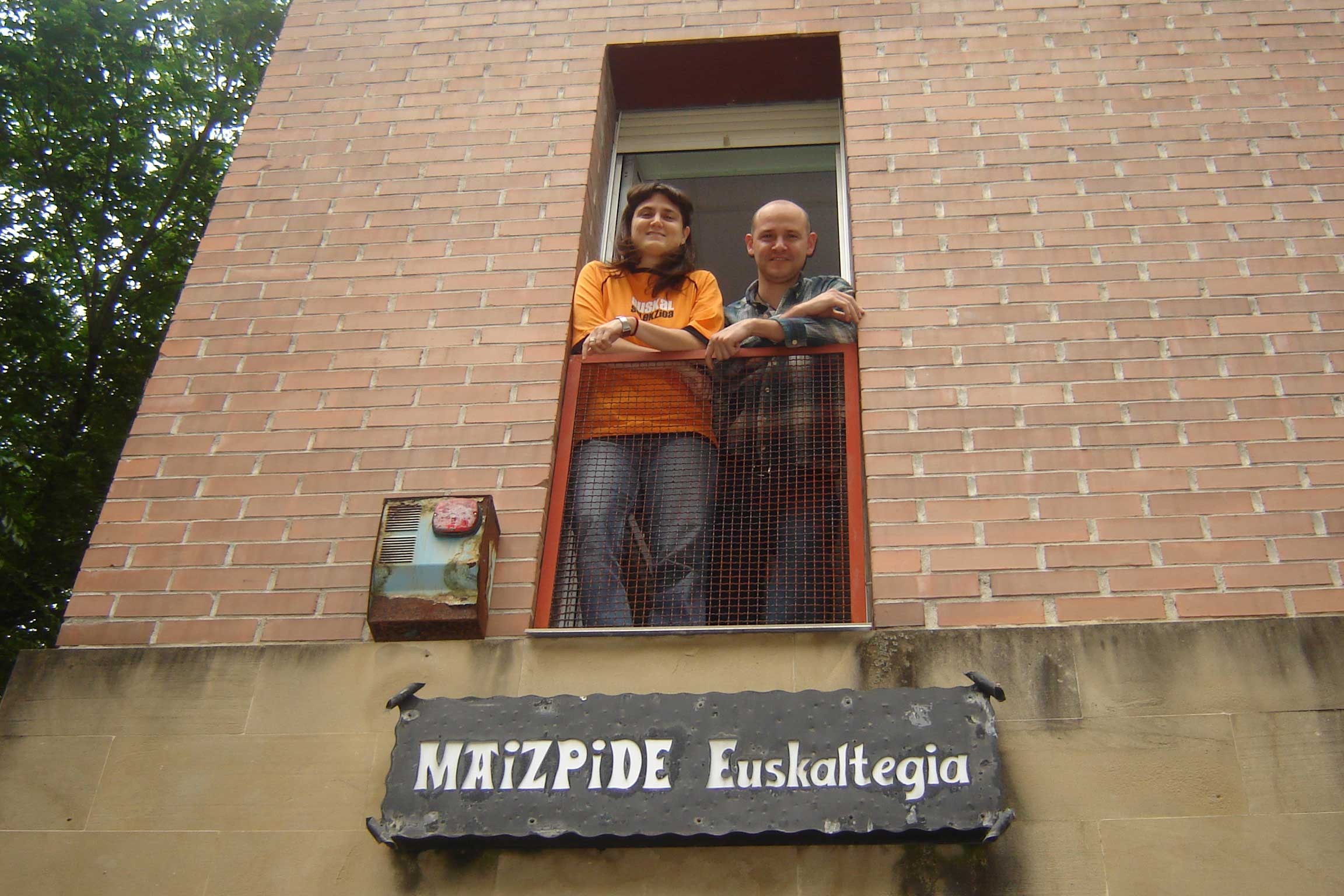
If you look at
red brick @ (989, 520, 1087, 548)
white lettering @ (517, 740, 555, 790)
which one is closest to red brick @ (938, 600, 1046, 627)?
red brick @ (989, 520, 1087, 548)

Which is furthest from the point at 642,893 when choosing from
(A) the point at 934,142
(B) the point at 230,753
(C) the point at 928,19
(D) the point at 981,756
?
(C) the point at 928,19

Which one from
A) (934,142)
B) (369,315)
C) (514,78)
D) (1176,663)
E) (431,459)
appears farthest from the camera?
(514,78)

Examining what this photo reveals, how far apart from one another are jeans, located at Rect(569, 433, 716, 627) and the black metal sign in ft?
1.65

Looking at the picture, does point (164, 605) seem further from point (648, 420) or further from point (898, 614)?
point (898, 614)

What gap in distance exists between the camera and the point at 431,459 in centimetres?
434

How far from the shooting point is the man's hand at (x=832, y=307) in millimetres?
4418

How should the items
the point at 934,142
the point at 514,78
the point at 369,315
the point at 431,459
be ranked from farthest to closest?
the point at 514,78 → the point at 934,142 → the point at 369,315 → the point at 431,459

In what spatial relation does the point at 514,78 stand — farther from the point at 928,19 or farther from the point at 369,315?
the point at 928,19

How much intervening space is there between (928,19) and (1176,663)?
11.1 feet

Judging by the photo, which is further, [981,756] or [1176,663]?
[1176,663]

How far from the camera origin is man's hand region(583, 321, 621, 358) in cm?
431

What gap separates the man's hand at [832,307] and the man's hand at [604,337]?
695 millimetres

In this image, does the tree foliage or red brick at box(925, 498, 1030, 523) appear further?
the tree foliage

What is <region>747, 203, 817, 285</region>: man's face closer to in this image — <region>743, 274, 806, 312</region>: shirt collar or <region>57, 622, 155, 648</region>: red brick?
<region>743, 274, 806, 312</region>: shirt collar
